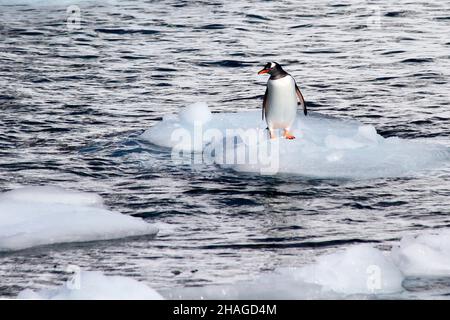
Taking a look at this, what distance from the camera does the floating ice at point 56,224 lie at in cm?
780

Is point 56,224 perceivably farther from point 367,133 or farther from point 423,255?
point 367,133

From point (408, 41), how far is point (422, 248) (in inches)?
384

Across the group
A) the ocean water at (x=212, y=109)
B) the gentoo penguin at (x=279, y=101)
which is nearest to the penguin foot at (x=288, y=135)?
the gentoo penguin at (x=279, y=101)

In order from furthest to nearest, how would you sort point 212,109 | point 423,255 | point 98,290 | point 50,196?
point 212,109 < point 50,196 < point 423,255 < point 98,290

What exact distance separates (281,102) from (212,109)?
2.31m

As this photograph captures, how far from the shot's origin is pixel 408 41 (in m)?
16.8

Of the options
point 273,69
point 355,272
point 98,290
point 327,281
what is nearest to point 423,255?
point 355,272

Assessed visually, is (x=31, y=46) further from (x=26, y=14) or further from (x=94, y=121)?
(x=94, y=121)

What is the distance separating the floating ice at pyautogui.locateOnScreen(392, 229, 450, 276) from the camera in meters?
7.18

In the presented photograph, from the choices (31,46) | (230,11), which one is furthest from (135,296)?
(230,11)

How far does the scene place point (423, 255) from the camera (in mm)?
7293

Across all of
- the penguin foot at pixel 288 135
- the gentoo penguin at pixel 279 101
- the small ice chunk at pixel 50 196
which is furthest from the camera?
the gentoo penguin at pixel 279 101

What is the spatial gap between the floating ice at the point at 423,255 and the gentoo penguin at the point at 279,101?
3.19 meters

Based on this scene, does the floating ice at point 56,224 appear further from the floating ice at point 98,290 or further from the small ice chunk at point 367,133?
the small ice chunk at point 367,133
